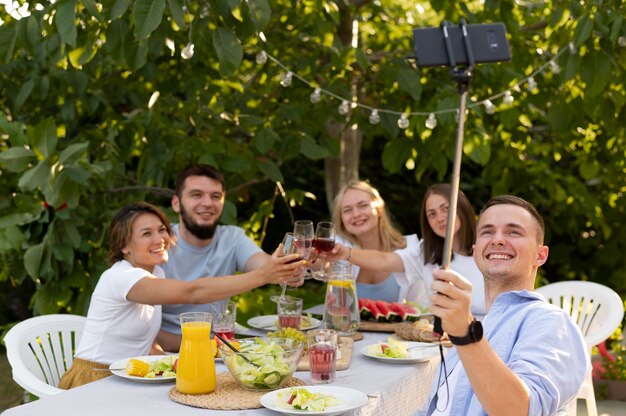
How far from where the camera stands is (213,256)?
11.4 ft

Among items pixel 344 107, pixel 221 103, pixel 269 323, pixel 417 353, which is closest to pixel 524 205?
pixel 417 353

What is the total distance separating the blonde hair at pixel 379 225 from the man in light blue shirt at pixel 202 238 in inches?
19.8

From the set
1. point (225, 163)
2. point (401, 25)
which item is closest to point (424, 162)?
point (225, 163)

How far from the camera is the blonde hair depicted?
3.78 metres

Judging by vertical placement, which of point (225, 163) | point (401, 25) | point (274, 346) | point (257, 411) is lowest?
point (257, 411)

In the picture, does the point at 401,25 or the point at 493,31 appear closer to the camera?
the point at 493,31

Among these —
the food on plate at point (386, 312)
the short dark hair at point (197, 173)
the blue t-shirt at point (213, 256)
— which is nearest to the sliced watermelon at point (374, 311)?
the food on plate at point (386, 312)

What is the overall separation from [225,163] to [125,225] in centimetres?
108

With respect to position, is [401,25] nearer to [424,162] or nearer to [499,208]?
[424,162]

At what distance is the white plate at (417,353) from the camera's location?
2.42 meters

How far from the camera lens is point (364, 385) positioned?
2.18 m

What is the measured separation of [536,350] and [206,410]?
→ 80 cm

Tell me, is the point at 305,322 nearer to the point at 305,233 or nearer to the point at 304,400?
the point at 305,233

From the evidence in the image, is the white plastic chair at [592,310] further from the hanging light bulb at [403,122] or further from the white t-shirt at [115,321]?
the white t-shirt at [115,321]
